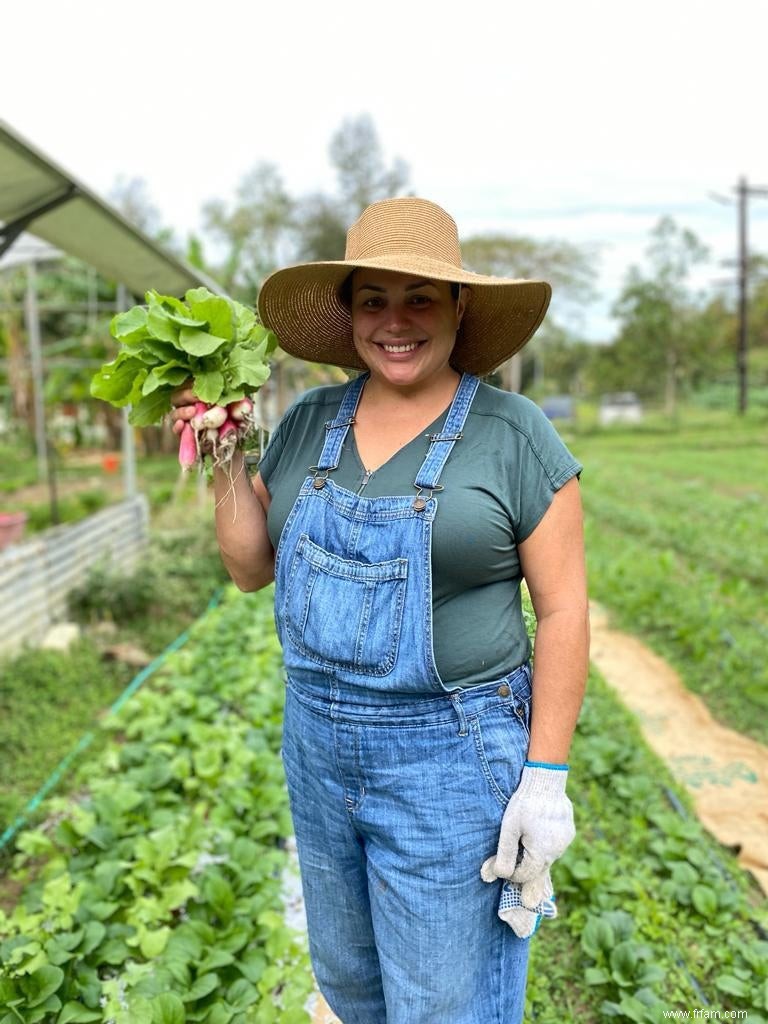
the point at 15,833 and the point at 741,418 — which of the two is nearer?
the point at 15,833

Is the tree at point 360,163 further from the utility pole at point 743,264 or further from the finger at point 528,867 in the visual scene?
the finger at point 528,867

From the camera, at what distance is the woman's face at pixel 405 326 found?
1682mm

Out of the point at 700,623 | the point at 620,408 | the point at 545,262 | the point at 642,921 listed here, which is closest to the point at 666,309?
the point at 620,408

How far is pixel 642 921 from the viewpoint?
2.80 meters

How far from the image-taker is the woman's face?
1.68 meters

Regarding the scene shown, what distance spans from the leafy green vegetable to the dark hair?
0.72 ft

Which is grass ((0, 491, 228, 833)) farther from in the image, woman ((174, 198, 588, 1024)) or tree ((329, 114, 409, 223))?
tree ((329, 114, 409, 223))

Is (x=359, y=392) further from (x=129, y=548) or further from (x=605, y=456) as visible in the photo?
(x=605, y=456)

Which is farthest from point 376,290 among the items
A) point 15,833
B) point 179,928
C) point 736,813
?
point 736,813

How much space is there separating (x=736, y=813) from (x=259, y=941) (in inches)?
88.6

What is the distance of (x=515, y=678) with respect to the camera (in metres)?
1.70

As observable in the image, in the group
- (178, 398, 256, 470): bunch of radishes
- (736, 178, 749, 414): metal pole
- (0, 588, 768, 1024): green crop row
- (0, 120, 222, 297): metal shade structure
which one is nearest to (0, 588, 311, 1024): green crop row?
(0, 588, 768, 1024): green crop row

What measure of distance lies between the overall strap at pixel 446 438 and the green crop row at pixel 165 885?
59.3 inches

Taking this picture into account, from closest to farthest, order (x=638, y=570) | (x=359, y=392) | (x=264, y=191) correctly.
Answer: (x=359, y=392), (x=638, y=570), (x=264, y=191)
